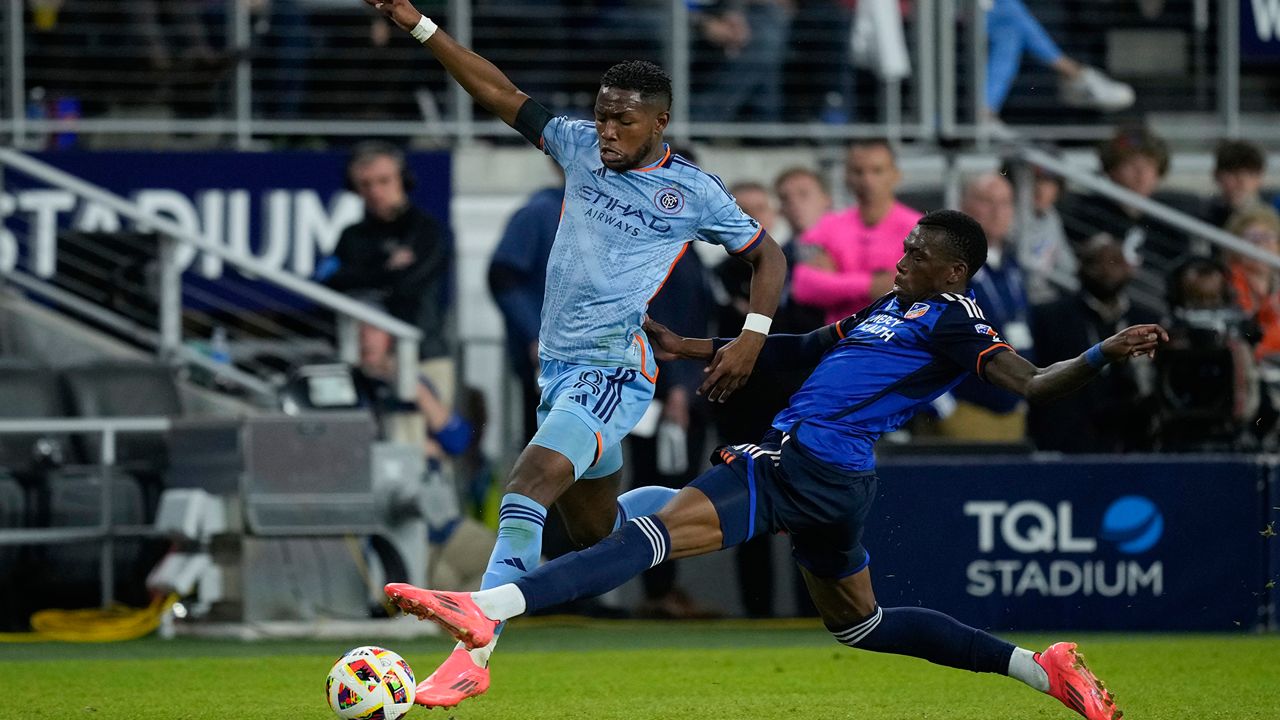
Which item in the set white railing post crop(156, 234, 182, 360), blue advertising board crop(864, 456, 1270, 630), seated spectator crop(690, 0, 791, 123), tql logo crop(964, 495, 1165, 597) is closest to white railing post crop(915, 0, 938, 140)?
seated spectator crop(690, 0, 791, 123)

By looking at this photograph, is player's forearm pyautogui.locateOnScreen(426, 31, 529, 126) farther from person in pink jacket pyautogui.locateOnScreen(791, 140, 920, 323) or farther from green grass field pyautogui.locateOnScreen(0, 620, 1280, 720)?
person in pink jacket pyautogui.locateOnScreen(791, 140, 920, 323)

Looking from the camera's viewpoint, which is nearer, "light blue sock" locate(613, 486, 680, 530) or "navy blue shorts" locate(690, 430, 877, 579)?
"navy blue shorts" locate(690, 430, 877, 579)

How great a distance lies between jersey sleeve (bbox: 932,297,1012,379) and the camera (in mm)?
6855

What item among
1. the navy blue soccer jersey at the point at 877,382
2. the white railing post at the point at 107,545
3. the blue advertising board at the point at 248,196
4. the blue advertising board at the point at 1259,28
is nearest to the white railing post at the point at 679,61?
the blue advertising board at the point at 248,196

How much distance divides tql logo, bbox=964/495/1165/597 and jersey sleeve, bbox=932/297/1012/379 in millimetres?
4807

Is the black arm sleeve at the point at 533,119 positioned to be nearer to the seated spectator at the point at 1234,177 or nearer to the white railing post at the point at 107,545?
the white railing post at the point at 107,545

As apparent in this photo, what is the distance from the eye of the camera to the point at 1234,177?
1373 centimetres

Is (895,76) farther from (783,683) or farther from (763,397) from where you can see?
(783,683)

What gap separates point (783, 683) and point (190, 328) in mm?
6321

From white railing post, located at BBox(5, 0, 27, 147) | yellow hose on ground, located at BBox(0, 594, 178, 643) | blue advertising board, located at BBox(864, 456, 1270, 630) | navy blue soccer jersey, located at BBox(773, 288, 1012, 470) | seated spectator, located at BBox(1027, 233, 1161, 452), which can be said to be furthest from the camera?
white railing post, located at BBox(5, 0, 27, 147)

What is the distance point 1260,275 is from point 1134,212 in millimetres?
1006

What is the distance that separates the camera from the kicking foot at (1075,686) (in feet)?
23.0

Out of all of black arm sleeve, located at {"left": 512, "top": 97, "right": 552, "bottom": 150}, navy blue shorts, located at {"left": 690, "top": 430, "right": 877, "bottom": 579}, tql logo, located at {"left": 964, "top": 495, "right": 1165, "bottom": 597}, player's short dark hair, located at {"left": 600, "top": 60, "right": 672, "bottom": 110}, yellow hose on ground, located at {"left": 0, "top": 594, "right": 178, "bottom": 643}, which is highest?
player's short dark hair, located at {"left": 600, "top": 60, "right": 672, "bottom": 110}

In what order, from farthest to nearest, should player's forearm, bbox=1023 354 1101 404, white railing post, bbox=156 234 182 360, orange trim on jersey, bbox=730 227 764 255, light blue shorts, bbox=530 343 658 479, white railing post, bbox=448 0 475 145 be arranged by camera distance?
white railing post, bbox=448 0 475 145
white railing post, bbox=156 234 182 360
orange trim on jersey, bbox=730 227 764 255
light blue shorts, bbox=530 343 658 479
player's forearm, bbox=1023 354 1101 404
